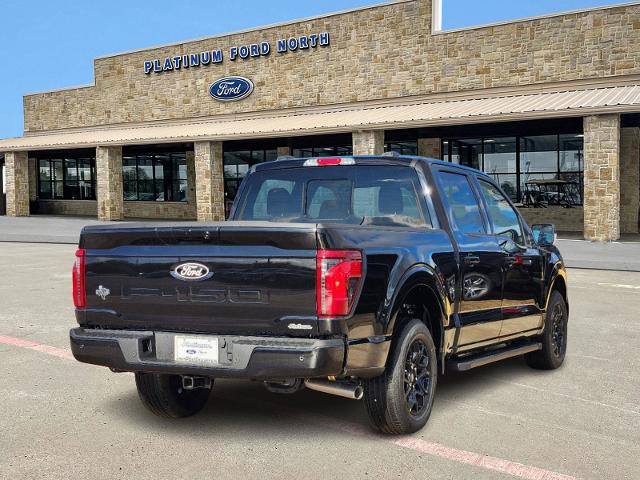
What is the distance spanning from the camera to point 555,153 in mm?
26844

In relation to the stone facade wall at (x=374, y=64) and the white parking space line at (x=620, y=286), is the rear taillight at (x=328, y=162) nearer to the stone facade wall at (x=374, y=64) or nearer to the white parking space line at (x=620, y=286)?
the white parking space line at (x=620, y=286)

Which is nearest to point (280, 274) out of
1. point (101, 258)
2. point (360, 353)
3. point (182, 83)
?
point (360, 353)

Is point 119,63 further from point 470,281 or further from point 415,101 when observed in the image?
point 470,281

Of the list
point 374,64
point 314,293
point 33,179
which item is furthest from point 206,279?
point 33,179

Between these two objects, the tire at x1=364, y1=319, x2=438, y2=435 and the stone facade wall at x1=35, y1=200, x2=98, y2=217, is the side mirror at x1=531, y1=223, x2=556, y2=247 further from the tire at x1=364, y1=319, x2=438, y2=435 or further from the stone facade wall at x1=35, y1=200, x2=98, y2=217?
the stone facade wall at x1=35, y1=200, x2=98, y2=217

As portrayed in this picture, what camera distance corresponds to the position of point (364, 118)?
1028 inches

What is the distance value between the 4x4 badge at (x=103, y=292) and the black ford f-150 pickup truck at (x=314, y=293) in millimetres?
14

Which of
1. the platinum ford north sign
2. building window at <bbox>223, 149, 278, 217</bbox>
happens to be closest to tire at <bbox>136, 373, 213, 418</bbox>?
the platinum ford north sign

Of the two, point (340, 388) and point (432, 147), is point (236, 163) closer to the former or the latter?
point (432, 147)

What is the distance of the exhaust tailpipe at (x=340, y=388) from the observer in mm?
4215

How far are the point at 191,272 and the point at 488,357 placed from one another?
2.58m

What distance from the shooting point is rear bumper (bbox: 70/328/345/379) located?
13.0 ft

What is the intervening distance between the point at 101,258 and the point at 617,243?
63.2 feet

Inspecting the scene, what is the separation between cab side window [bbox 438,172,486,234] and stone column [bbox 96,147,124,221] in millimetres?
29882
